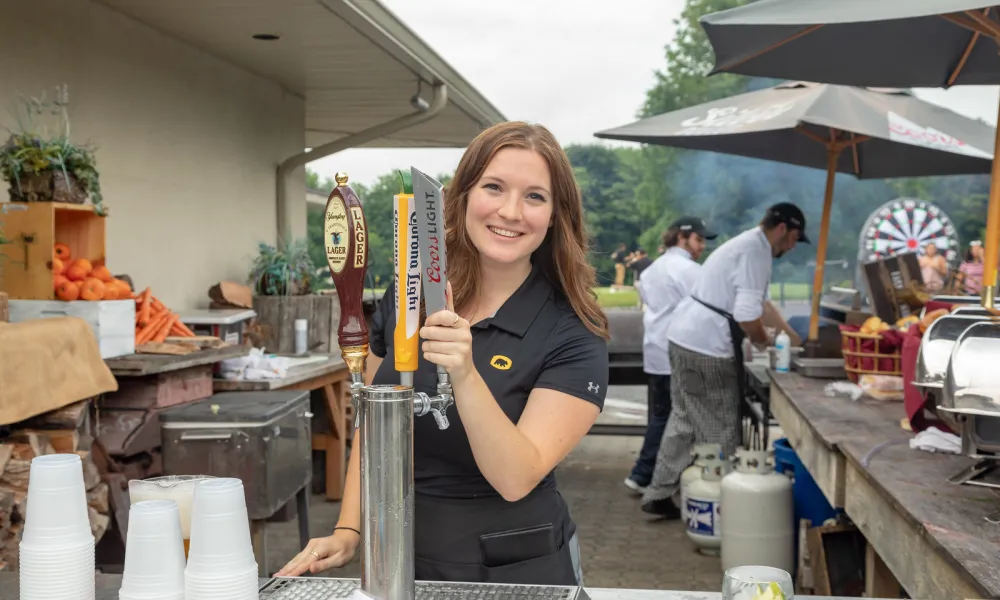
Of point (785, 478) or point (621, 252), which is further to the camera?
point (621, 252)

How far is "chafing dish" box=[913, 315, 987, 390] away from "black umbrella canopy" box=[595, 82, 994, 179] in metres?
3.20

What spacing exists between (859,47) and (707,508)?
262 cm

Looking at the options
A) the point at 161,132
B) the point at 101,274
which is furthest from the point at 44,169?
the point at 161,132

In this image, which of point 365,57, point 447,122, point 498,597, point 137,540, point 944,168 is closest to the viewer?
point 137,540

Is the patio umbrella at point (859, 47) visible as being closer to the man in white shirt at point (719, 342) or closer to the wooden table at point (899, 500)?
the wooden table at point (899, 500)

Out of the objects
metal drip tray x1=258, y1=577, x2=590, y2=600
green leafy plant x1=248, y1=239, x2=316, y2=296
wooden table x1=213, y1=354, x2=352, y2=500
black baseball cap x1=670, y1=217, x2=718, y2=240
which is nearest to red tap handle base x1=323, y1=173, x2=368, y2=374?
metal drip tray x1=258, y1=577, x2=590, y2=600

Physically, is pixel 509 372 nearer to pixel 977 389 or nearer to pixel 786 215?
pixel 977 389

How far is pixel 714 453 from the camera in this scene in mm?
5703

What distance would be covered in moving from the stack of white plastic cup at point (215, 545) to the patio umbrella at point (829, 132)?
4981mm

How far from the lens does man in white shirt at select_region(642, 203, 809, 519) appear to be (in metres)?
6.15

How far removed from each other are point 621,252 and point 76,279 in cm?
1626

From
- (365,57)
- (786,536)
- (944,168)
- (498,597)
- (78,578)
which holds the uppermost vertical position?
(365,57)

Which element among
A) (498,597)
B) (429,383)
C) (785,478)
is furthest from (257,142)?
(498,597)

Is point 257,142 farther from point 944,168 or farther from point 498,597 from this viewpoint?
point 498,597
